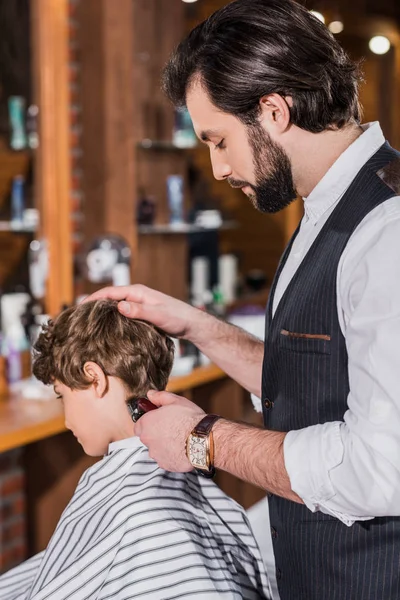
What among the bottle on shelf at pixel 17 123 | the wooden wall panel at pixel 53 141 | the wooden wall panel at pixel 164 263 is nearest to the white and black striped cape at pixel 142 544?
the wooden wall panel at pixel 53 141

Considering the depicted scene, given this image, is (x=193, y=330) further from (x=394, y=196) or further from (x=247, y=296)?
(x=247, y=296)

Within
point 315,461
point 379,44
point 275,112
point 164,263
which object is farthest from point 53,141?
point 379,44

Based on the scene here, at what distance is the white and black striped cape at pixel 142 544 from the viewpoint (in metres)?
1.62

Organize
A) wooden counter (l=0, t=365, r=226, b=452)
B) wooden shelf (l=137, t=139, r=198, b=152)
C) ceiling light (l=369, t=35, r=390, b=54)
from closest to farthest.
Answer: wooden counter (l=0, t=365, r=226, b=452) < wooden shelf (l=137, t=139, r=198, b=152) < ceiling light (l=369, t=35, r=390, b=54)

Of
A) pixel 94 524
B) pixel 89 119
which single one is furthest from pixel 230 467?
pixel 89 119

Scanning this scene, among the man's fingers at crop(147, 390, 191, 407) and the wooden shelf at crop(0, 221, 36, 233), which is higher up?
the wooden shelf at crop(0, 221, 36, 233)

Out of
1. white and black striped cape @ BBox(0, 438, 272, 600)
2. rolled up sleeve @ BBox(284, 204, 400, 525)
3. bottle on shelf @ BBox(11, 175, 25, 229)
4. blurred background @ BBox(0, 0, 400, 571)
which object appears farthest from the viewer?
bottle on shelf @ BBox(11, 175, 25, 229)

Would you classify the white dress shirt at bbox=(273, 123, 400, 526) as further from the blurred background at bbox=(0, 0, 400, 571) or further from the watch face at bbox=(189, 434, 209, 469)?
the blurred background at bbox=(0, 0, 400, 571)

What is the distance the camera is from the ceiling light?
231 inches

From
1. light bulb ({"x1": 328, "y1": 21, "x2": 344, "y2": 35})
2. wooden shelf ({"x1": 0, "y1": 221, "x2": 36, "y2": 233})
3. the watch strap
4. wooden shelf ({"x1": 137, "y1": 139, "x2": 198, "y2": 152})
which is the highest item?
light bulb ({"x1": 328, "y1": 21, "x2": 344, "y2": 35})

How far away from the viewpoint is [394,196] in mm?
1379

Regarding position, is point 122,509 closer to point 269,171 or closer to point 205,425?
point 205,425

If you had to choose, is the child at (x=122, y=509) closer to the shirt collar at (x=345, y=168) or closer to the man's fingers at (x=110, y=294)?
the man's fingers at (x=110, y=294)

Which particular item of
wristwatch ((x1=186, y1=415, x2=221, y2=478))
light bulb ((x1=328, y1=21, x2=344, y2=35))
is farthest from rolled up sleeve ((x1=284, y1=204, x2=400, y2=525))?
light bulb ((x1=328, y1=21, x2=344, y2=35))
